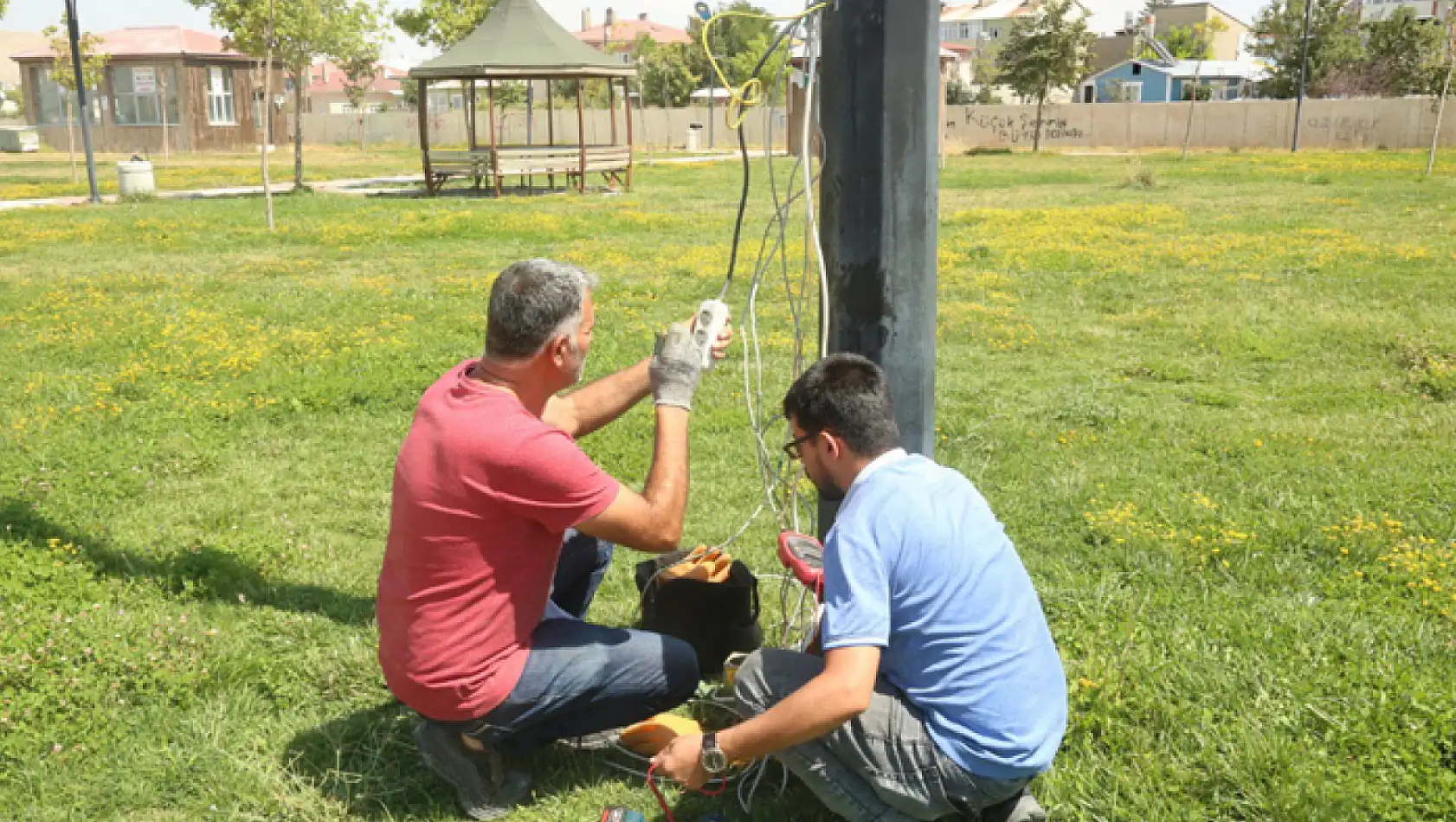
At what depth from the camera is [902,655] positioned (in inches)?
111

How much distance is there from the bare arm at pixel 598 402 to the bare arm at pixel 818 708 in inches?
53.2

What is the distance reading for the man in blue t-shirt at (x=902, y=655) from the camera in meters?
2.63

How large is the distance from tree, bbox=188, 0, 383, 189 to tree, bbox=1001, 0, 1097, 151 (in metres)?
26.3

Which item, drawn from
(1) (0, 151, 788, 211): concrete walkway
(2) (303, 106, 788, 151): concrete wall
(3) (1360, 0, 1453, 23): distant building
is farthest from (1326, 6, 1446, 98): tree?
(1) (0, 151, 788, 211): concrete walkway

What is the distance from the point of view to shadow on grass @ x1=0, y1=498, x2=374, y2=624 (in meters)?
4.67

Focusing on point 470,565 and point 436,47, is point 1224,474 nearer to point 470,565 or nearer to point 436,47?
point 470,565

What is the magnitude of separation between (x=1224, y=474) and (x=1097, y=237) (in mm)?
10194

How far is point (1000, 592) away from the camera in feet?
9.06

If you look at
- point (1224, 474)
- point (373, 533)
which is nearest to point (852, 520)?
point (373, 533)

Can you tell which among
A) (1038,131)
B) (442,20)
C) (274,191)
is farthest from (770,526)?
(1038,131)

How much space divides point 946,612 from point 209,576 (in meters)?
3.37

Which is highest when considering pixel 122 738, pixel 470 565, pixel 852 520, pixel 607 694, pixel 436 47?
pixel 436 47

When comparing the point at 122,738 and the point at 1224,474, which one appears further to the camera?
the point at 1224,474

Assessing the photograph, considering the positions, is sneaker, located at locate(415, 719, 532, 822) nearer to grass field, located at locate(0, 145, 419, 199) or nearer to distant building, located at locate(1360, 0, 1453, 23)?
grass field, located at locate(0, 145, 419, 199)
